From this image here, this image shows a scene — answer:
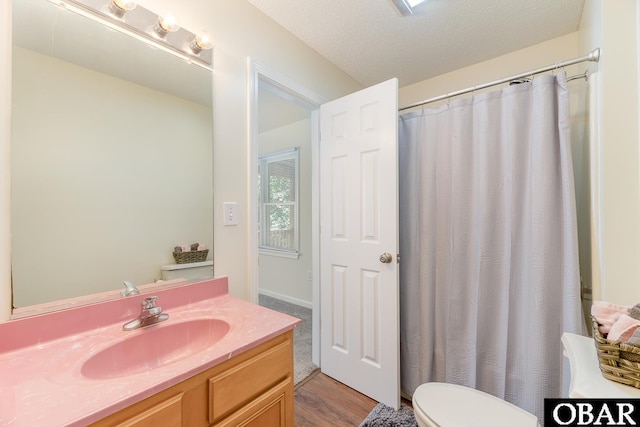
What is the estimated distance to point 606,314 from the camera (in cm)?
71

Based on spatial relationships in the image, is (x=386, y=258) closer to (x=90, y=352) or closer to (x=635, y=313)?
(x=635, y=313)

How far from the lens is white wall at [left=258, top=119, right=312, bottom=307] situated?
11.1 feet

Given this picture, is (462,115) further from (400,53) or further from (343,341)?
(343,341)

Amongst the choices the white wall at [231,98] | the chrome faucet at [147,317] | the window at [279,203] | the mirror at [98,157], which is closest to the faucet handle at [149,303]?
the chrome faucet at [147,317]

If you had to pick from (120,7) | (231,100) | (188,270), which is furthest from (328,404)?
(120,7)

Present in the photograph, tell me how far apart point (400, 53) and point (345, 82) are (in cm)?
48

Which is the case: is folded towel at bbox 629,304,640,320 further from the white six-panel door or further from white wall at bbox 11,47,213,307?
white wall at bbox 11,47,213,307

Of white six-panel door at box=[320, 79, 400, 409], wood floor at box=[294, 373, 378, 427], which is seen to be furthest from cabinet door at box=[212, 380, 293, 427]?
white six-panel door at box=[320, 79, 400, 409]

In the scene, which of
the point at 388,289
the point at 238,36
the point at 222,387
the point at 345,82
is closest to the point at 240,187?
the point at 238,36

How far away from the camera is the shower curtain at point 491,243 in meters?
1.37

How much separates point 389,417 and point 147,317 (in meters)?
Result: 1.45

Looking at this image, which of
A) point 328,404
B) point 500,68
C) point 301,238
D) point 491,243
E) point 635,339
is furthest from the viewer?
point 301,238

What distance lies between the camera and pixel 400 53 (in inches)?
76.7

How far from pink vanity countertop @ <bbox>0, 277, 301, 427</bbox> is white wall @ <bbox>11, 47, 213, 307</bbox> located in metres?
0.11
